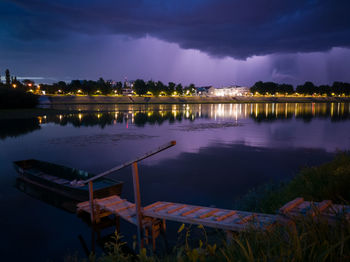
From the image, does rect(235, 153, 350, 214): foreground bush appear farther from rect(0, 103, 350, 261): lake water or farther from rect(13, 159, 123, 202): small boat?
rect(13, 159, 123, 202): small boat

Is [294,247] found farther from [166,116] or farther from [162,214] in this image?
[166,116]

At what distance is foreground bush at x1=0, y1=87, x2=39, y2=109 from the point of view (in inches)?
2341

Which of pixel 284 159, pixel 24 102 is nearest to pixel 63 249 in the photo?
pixel 284 159

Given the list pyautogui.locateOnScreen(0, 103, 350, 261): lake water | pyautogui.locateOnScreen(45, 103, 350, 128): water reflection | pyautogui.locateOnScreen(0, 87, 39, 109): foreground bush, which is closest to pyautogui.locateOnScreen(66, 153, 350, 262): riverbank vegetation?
pyautogui.locateOnScreen(0, 103, 350, 261): lake water

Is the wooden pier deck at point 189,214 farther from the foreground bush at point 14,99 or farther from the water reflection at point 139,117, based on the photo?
the foreground bush at point 14,99

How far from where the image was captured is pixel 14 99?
61.3m

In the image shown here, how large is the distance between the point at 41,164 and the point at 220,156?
1438 cm

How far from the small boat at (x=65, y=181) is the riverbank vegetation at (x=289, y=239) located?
279 centimetres

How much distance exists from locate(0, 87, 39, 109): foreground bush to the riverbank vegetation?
206 ft

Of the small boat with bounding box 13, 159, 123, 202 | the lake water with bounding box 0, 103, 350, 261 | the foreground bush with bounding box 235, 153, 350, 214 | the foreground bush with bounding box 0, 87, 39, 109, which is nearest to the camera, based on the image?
the foreground bush with bounding box 235, 153, 350, 214

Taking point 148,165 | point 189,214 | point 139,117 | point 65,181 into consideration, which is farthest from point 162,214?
point 139,117

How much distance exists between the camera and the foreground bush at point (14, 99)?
2341 inches

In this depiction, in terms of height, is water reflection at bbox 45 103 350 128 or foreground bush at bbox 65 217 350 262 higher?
foreground bush at bbox 65 217 350 262

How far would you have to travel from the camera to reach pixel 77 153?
81.8 feet
